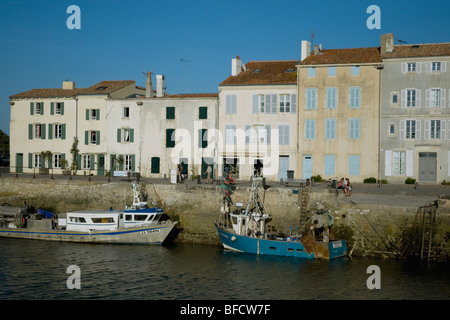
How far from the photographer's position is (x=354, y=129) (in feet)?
135

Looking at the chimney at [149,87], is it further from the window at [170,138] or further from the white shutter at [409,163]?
the white shutter at [409,163]

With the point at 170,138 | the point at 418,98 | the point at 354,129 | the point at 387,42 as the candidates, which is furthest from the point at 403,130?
the point at 170,138

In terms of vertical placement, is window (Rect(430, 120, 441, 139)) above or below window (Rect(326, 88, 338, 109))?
below

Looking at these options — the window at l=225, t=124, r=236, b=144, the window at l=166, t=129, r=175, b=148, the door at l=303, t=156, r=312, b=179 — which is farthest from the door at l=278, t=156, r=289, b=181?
the window at l=166, t=129, r=175, b=148

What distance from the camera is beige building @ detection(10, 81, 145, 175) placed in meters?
48.1

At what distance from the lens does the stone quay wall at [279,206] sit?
29609 millimetres

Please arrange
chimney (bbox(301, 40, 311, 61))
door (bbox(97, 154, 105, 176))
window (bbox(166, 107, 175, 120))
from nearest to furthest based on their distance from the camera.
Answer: chimney (bbox(301, 40, 311, 61)) → window (bbox(166, 107, 175, 120)) → door (bbox(97, 154, 105, 176))

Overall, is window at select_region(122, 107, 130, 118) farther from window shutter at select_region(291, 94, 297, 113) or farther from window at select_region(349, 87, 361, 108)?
window at select_region(349, 87, 361, 108)

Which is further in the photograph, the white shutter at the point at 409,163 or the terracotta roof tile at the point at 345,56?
the terracotta roof tile at the point at 345,56

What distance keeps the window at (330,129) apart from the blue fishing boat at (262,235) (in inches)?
393

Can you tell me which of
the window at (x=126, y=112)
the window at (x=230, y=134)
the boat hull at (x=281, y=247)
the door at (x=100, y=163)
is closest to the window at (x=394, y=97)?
the window at (x=230, y=134)

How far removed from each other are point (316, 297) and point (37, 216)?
21.1 m

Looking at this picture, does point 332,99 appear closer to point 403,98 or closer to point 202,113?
point 403,98
